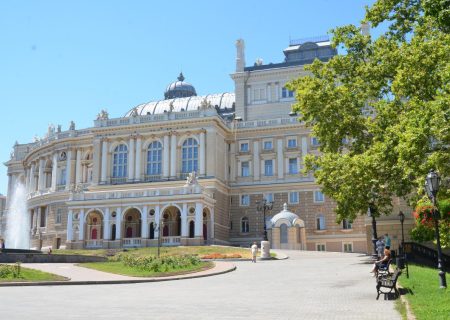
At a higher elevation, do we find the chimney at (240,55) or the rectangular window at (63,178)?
the chimney at (240,55)

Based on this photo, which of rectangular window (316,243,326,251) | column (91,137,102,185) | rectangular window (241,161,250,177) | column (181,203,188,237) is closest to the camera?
column (181,203,188,237)

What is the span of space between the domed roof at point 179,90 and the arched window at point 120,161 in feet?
85.4

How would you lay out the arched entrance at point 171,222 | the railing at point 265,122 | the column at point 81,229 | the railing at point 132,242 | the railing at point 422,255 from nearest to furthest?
the railing at point 422,255 < the railing at point 132,242 < the column at point 81,229 < the arched entrance at point 171,222 < the railing at point 265,122

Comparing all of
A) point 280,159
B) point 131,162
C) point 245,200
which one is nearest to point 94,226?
point 131,162

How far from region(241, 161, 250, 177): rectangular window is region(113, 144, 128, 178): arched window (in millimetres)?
16125

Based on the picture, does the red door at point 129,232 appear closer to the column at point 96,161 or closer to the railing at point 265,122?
the column at point 96,161

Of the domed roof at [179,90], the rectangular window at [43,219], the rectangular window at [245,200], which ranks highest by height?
the domed roof at [179,90]

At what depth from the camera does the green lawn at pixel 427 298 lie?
1455cm

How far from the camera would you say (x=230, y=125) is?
8019 centimetres

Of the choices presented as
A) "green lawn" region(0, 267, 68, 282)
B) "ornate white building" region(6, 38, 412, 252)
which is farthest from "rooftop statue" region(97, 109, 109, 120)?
"green lawn" region(0, 267, 68, 282)

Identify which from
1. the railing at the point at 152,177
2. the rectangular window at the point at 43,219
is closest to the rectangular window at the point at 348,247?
the railing at the point at 152,177

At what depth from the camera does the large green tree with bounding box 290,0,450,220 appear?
24094 millimetres

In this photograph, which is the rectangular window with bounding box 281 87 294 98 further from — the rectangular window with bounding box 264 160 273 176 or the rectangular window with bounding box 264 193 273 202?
the rectangular window with bounding box 264 193 273 202

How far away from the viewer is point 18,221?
97.6 m
